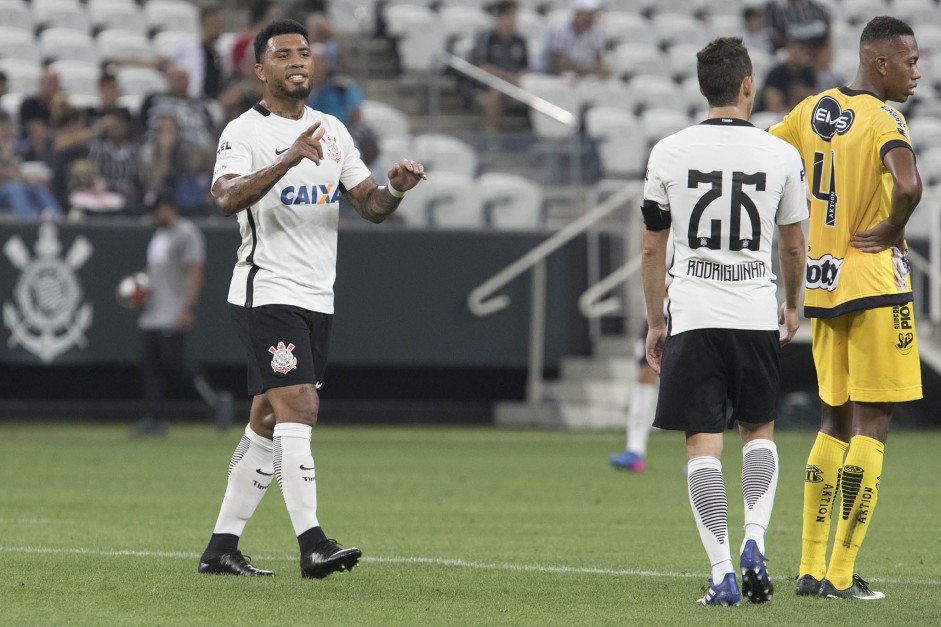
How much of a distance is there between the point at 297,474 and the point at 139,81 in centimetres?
1258

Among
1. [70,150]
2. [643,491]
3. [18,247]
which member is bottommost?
[643,491]

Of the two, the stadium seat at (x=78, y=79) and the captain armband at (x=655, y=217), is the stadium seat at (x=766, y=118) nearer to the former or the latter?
the stadium seat at (x=78, y=79)

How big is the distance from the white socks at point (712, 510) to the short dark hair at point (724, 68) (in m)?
1.36

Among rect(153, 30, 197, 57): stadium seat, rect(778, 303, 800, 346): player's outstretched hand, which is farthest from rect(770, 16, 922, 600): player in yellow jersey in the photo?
rect(153, 30, 197, 57): stadium seat

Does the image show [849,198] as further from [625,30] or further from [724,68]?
[625,30]

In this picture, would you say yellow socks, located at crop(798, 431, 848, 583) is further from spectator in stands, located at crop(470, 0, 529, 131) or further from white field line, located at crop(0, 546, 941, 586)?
spectator in stands, located at crop(470, 0, 529, 131)

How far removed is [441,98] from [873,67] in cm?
1137

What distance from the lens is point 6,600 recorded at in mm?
5852

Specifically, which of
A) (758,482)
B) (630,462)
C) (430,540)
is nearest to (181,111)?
(630,462)

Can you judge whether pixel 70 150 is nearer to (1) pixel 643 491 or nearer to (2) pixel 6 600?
(1) pixel 643 491

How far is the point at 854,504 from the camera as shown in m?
6.10

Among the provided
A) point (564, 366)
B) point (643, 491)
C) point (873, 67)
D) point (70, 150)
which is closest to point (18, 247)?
point (70, 150)

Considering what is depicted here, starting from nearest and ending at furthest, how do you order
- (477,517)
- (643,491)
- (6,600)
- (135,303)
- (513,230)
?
(6,600)
(477,517)
(643,491)
(135,303)
(513,230)

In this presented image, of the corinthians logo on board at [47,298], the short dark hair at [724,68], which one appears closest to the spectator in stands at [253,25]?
the corinthians logo on board at [47,298]
